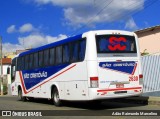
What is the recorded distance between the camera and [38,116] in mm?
14680

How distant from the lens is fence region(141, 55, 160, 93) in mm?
22609

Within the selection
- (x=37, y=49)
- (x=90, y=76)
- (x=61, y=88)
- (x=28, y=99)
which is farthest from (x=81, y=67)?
(x=28, y=99)

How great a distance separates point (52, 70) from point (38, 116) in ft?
18.1

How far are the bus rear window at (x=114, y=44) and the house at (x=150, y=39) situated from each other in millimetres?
15722

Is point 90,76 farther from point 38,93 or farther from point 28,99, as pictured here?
point 28,99

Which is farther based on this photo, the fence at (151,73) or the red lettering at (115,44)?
the fence at (151,73)

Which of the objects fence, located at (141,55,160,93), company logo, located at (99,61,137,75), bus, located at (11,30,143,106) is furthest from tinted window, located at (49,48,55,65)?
fence, located at (141,55,160,93)

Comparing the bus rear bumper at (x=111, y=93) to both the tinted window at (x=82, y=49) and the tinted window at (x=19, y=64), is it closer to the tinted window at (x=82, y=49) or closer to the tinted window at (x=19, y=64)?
the tinted window at (x=82, y=49)

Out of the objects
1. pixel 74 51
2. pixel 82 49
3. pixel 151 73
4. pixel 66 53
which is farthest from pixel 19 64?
pixel 82 49

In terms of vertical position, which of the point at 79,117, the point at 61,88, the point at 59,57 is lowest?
the point at 79,117

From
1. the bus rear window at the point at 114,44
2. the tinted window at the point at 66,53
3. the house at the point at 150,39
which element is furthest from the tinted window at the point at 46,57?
the house at the point at 150,39

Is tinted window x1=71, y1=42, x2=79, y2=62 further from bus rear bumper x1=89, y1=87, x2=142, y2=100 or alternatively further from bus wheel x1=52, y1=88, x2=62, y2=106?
bus wheel x1=52, y1=88, x2=62, y2=106

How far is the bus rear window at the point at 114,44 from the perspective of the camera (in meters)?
Result: 16.4

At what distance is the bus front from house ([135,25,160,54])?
1573 cm
